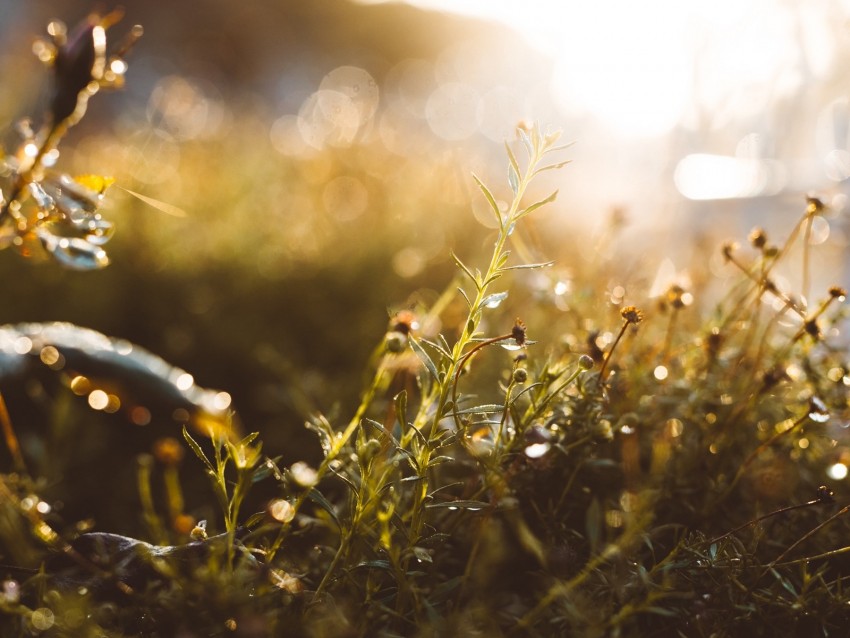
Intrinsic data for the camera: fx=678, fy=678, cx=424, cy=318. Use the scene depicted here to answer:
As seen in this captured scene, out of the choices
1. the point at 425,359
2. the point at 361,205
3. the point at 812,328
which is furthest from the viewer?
the point at 361,205

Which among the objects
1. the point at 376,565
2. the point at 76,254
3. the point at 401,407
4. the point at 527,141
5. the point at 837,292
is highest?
the point at 527,141

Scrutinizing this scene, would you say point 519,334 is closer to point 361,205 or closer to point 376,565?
point 376,565

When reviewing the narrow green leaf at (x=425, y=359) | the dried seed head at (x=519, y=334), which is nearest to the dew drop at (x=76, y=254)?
the narrow green leaf at (x=425, y=359)

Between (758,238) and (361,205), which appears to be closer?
(758,238)

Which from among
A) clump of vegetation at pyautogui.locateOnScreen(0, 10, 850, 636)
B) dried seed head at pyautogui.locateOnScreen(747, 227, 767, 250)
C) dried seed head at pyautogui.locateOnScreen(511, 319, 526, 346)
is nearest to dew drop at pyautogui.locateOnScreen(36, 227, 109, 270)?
clump of vegetation at pyautogui.locateOnScreen(0, 10, 850, 636)

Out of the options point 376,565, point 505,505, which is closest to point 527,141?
point 505,505

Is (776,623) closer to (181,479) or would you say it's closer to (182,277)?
(181,479)

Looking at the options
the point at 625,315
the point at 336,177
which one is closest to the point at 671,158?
the point at 336,177

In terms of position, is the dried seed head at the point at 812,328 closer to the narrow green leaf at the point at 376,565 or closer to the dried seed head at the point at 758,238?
the dried seed head at the point at 758,238

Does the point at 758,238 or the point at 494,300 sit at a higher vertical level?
the point at 758,238

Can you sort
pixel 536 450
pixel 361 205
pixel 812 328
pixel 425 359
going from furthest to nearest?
pixel 361 205 < pixel 812 328 < pixel 425 359 < pixel 536 450
